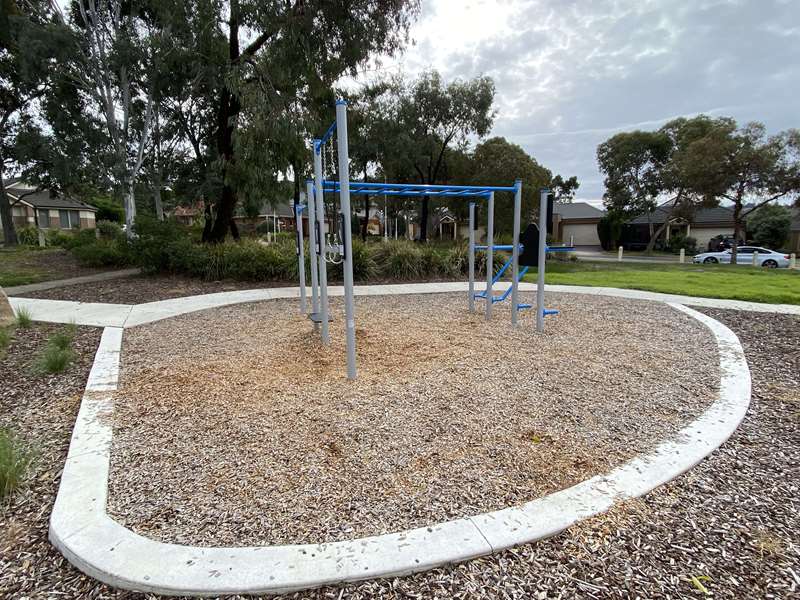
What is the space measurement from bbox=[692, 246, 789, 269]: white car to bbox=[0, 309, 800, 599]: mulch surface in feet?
74.7

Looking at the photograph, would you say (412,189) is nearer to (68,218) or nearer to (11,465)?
(11,465)

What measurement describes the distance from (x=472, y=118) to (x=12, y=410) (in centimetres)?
1874

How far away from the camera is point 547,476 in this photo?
7.35ft

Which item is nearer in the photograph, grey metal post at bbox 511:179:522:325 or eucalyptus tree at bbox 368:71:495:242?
grey metal post at bbox 511:179:522:325

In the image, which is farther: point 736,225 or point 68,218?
point 68,218

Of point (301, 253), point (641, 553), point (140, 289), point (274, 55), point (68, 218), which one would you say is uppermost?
point (274, 55)

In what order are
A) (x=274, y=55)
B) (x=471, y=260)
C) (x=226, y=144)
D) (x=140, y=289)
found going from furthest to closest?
(x=226, y=144), (x=274, y=55), (x=140, y=289), (x=471, y=260)

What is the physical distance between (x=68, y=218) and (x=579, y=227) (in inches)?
1727

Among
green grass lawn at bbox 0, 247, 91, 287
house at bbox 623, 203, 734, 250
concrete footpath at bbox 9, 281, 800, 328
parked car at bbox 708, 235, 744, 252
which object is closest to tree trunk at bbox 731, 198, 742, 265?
parked car at bbox 708, 235, 744, 252

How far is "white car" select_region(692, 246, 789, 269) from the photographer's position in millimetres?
20047

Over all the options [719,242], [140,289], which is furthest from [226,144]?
[719,242]

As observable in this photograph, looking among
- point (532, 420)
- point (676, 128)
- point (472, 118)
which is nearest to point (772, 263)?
point (676, 128)

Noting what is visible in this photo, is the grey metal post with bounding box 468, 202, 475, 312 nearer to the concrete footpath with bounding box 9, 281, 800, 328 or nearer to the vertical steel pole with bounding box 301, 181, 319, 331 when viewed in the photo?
the concrete footpath with bounding box 9, 281, 800, 328

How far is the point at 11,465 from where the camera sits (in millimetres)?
2150
